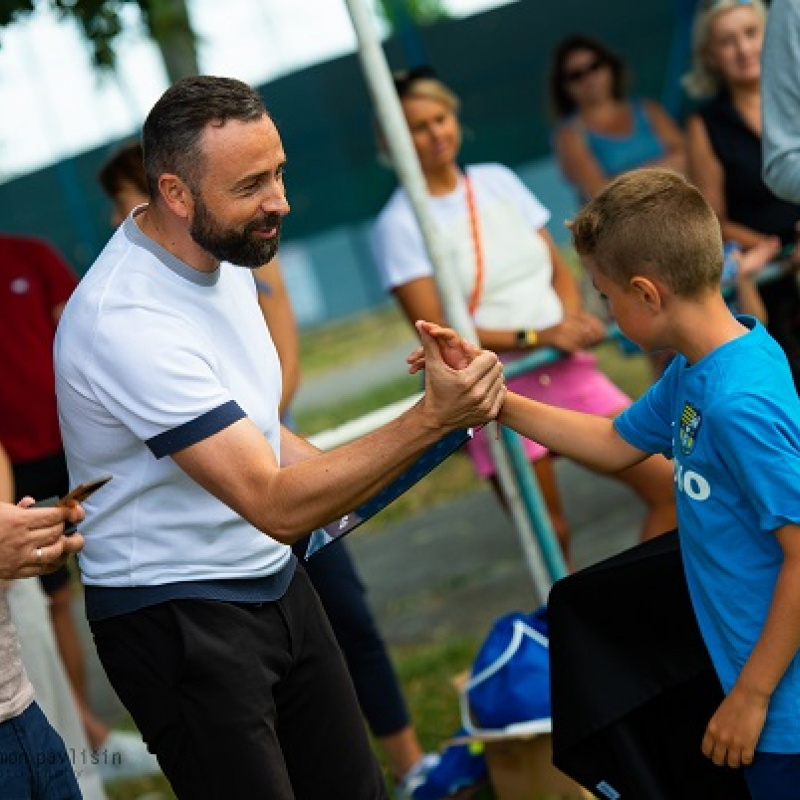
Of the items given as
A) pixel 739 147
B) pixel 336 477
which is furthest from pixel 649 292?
pixel 739 147

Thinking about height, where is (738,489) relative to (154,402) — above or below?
below

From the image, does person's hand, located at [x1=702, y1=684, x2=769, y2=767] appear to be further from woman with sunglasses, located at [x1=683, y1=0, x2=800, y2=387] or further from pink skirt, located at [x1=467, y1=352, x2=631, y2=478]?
woman with sunglasses, located at [x1=683, y1=0, x2=800, y2=387]

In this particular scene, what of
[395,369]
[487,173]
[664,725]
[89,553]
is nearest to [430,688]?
[487,173]

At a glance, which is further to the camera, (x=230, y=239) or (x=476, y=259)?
(x=476, y=259)

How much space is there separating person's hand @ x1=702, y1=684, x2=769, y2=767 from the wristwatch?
2042mm

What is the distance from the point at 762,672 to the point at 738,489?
12.7 inches

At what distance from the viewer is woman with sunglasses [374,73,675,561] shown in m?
4.77

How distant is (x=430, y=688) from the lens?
5590mm

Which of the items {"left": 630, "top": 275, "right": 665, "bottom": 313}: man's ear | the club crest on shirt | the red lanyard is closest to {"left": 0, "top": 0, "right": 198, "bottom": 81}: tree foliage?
the red lanyard

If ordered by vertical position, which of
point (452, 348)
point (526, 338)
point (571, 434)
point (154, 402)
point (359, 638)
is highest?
point (154, 402)

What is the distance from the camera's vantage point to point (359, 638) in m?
4.42

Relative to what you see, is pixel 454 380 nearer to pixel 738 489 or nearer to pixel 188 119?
pixel 738 489

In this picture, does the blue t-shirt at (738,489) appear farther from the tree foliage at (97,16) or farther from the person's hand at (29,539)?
the tree foliage at (97,16)

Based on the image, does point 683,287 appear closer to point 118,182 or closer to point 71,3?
point 71,3
